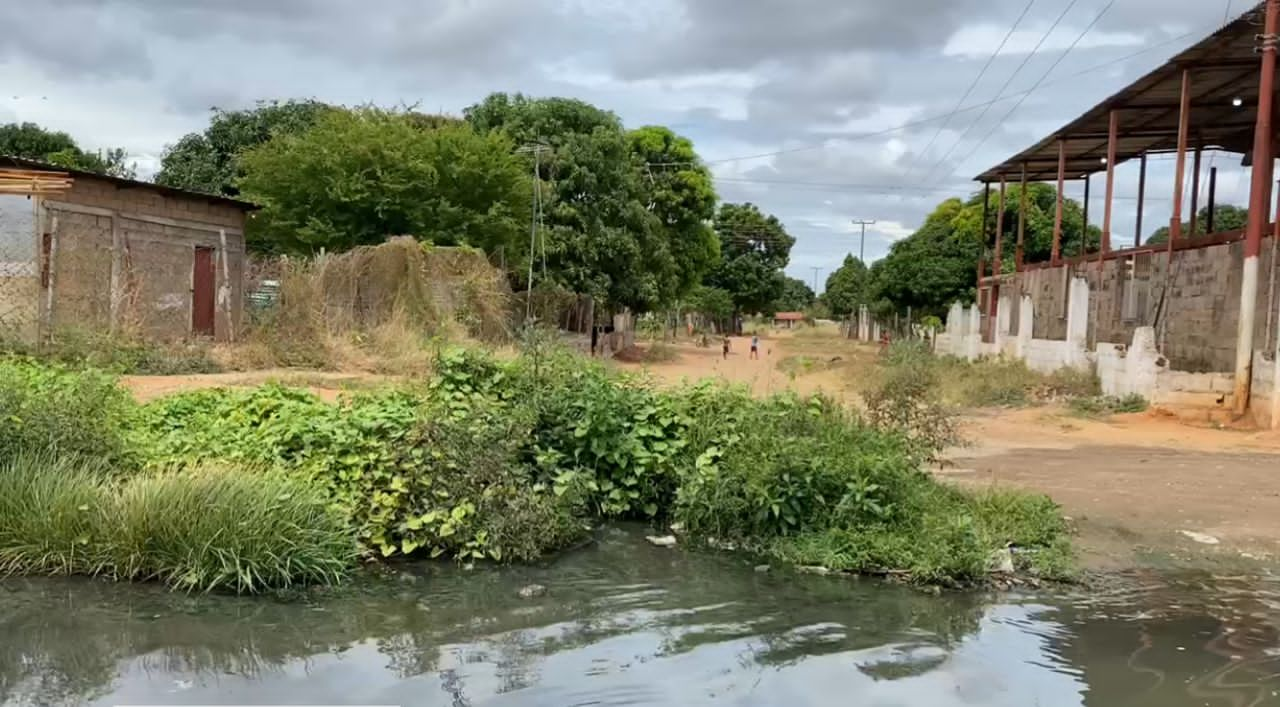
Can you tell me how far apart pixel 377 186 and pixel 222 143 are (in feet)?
48.4

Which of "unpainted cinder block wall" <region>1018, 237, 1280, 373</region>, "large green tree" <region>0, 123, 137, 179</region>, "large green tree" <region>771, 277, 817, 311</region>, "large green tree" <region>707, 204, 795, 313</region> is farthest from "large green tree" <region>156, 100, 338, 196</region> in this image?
"large green tree" <region>771, 277, 817, 311</region>

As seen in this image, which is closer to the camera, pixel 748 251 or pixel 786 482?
pixel 786 482

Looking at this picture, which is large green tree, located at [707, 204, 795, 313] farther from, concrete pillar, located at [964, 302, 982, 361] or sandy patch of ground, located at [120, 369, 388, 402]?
sandy patch of ground, located at [120, 369, 388, 402]

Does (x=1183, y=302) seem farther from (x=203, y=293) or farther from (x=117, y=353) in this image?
(x=203, y=293)

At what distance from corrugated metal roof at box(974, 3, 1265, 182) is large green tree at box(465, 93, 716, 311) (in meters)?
10.9

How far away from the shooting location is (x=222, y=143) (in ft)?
108

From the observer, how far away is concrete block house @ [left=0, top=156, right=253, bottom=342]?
14531 mm

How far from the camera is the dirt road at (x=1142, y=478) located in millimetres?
7516

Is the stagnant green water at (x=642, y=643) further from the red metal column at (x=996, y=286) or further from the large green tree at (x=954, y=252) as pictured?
the large green tree at (x=954, y=252)

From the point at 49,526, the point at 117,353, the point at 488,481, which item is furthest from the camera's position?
the point at 117,353

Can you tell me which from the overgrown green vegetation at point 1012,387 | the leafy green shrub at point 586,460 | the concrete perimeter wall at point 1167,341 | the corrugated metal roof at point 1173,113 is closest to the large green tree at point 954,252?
the corrugated metal roof at point 1173,113

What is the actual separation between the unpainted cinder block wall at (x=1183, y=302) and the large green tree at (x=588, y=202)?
12008mm

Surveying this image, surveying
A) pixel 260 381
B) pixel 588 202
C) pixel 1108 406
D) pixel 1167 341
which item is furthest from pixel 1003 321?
pixel 260 381

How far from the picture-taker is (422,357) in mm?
16250
